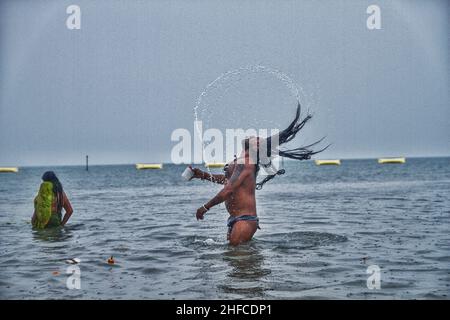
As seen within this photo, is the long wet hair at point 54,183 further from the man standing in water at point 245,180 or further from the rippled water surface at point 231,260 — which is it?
the man standing in water at point 245,180

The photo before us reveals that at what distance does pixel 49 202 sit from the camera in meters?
12.2

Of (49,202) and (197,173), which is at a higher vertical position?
(197,173)

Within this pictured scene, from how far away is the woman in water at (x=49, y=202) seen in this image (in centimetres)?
1202

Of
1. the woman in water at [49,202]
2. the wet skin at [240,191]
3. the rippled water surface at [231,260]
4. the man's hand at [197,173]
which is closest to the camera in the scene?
the rippled water surface at [231,260]

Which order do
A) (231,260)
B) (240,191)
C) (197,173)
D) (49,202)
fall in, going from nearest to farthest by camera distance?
1. (231,260)
2. (240,191)
3. (197,173)
4. (49,202)

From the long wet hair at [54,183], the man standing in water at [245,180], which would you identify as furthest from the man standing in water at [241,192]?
the long wet hair at [54,183]

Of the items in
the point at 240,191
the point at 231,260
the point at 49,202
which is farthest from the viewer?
the point at 49,202

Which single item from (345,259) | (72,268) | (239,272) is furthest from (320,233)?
(72,268)

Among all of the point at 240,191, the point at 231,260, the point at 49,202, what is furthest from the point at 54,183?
the point at 231,260

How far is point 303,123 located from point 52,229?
7382 millimetres

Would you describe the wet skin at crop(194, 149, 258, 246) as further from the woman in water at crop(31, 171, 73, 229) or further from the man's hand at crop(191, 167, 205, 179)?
the woman in water at crop(31, 171, 73, 229)

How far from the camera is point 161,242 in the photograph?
10.9m

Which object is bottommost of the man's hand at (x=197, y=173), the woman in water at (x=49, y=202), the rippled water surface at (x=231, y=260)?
the rippled water surface at (x=231, y=260)

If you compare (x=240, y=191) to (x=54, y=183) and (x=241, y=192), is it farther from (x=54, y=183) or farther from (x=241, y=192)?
(x=54, y=183)
